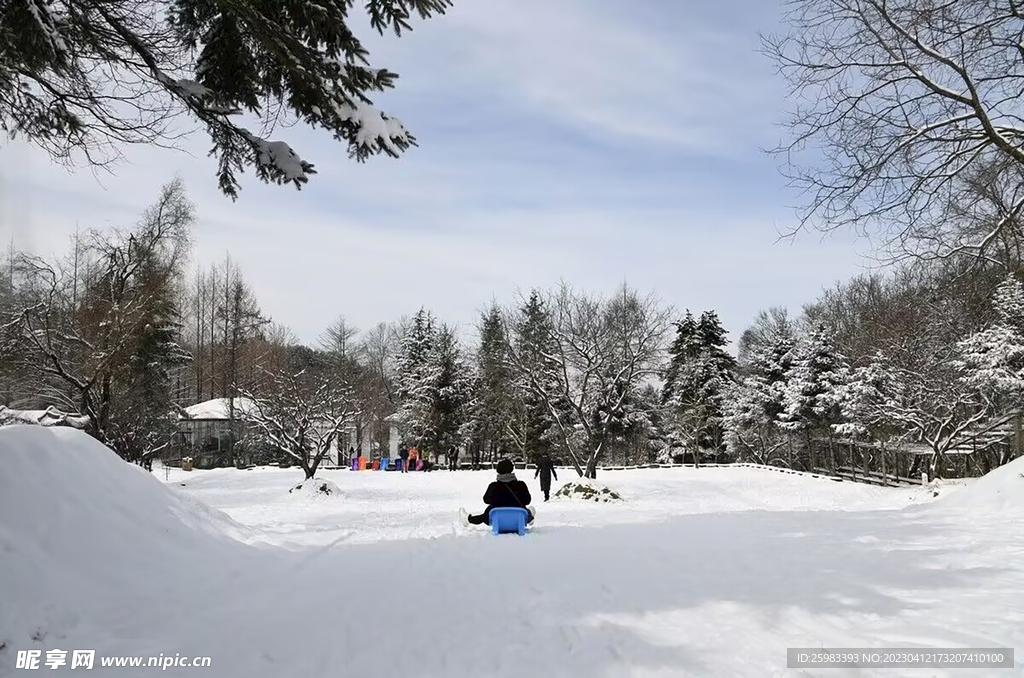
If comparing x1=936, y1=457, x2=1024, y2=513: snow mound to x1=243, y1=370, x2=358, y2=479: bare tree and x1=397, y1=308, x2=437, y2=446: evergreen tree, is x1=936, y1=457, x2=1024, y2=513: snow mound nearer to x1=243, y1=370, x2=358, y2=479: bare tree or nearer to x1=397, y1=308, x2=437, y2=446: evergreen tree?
x1=243, y1=370, x2=358, y2=479: bare tree

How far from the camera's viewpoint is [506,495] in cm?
1088

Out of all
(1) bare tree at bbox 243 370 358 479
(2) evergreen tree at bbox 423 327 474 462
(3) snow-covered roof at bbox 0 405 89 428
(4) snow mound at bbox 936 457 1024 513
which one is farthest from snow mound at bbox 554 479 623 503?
(2) evergreen tree at bbox 423 327 474 462

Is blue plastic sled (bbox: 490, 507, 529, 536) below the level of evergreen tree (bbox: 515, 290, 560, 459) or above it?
below

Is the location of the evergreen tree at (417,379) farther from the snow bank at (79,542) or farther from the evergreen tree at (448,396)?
the snow bank at (79,542)

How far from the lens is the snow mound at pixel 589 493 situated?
20.4m

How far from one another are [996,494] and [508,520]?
6.96m

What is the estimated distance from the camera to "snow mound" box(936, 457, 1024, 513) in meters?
9.29

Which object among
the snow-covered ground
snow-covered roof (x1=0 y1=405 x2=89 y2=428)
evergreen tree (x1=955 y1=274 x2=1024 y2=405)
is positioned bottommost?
the snow-covered ground

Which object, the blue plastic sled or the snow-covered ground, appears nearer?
the snow-covered ground

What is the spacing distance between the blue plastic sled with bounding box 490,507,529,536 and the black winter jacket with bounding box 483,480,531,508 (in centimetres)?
20

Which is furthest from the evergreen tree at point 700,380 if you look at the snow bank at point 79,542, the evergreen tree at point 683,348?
the snow bank at point 79,542

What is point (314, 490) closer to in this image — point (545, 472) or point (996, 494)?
point (545, 472)

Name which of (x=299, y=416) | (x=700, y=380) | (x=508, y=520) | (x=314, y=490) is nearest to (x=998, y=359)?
(x=700, y=380)

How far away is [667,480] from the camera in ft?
104
